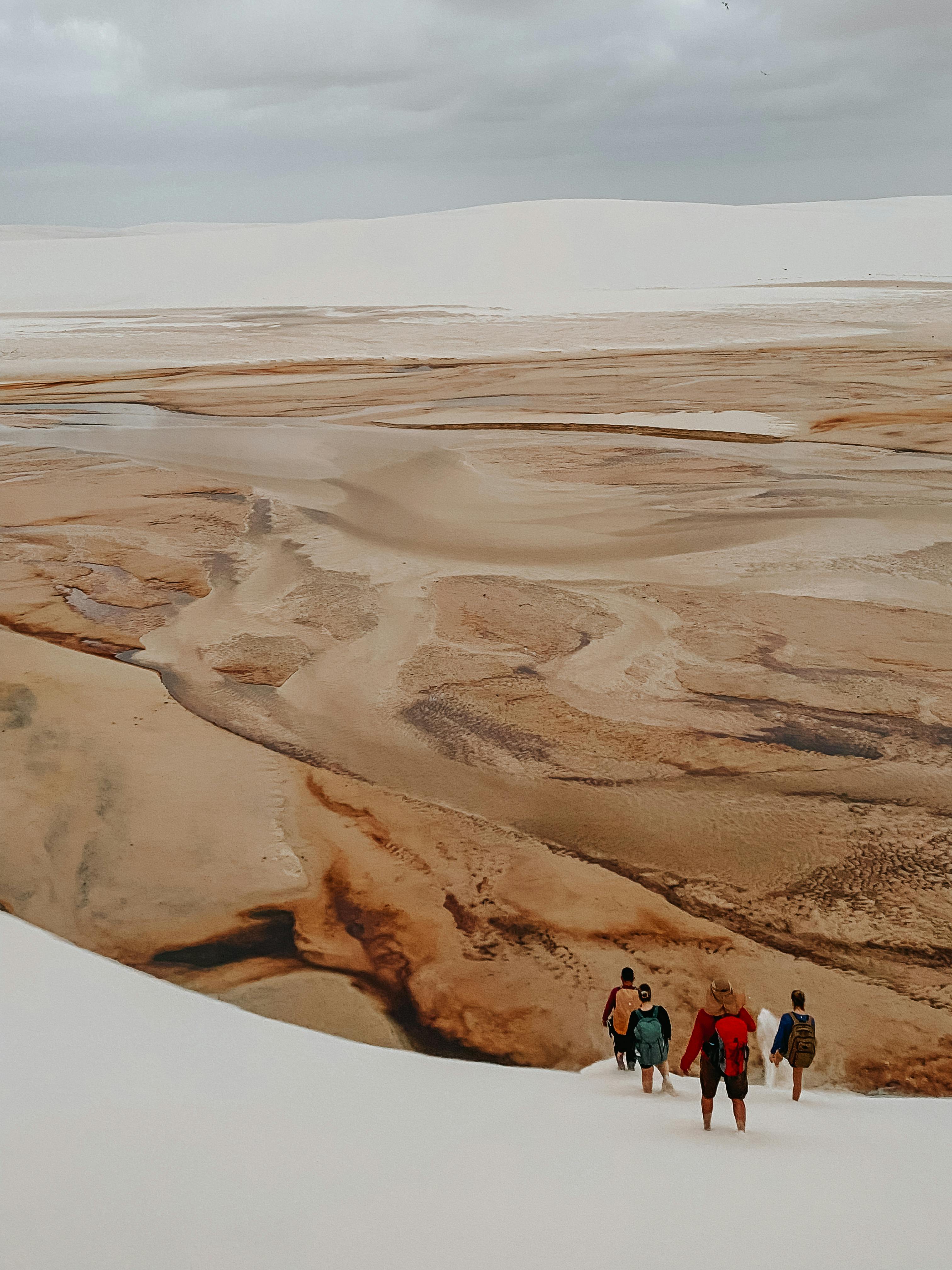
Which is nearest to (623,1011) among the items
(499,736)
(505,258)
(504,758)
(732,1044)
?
(732,1044)

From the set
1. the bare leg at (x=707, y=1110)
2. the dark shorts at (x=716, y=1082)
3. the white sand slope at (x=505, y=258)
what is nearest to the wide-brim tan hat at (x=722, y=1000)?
the dark shorts at (x=716, y=1082)

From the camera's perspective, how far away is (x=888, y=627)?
7078 mm

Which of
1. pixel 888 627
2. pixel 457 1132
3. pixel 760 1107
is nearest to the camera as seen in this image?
pixel 457 1132

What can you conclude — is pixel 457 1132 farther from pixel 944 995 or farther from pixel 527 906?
pixel 944 995

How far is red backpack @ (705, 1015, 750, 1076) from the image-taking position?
2.81 meters

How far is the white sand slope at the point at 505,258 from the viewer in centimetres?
3959

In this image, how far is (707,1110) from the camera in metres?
2.93

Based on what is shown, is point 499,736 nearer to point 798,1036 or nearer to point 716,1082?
point 798,1036

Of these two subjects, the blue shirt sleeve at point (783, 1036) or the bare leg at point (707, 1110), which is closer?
the bare leg at point (707, 1110)

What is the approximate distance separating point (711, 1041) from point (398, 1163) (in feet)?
2.84

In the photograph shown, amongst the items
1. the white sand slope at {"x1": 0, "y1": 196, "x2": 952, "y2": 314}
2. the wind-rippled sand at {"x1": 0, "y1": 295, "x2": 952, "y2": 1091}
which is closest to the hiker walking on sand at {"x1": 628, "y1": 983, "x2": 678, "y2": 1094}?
the wind-rippled sand at {"x1": 0, "y1": 295, "x2": 952, "y2": 1091}

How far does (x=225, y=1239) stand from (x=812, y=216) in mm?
61109

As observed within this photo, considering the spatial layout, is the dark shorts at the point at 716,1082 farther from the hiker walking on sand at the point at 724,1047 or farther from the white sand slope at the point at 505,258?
the white sand slope at the point at 505,258

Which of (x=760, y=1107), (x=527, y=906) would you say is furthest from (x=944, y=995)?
(x=527, y=906)
